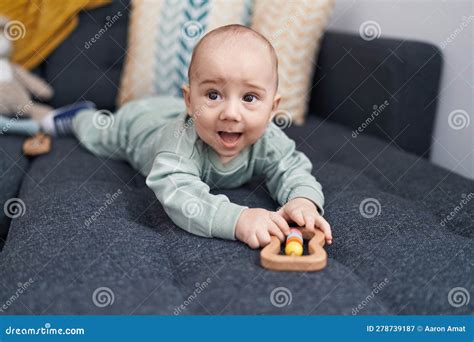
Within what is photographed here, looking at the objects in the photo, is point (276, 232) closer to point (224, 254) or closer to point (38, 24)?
point (224, 254)

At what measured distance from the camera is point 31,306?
0.79m

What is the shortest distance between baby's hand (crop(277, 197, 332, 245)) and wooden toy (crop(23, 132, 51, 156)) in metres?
0.85

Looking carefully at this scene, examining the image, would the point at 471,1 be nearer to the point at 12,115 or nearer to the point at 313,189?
the point at 313,189

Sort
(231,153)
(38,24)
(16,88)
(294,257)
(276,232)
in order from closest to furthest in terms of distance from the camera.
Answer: (294,257)
(276,232)
(231,153)
(16,88)
(38,24)

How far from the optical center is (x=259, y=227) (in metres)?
0.96

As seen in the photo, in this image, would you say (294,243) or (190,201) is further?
(190,201)

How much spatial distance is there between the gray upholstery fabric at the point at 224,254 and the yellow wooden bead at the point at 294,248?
56mm

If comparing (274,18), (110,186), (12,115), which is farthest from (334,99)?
(12,115)

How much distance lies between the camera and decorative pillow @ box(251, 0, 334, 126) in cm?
192

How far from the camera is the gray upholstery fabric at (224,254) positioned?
80 centimetres

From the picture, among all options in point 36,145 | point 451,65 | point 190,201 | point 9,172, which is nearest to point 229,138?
point 190,201

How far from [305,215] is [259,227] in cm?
11

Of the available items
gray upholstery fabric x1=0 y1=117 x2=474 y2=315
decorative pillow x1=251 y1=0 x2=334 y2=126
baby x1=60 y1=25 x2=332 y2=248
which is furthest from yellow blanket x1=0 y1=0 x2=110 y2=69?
baby x1=60 y1=25 x2=332 y2=248

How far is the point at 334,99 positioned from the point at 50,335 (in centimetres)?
143
